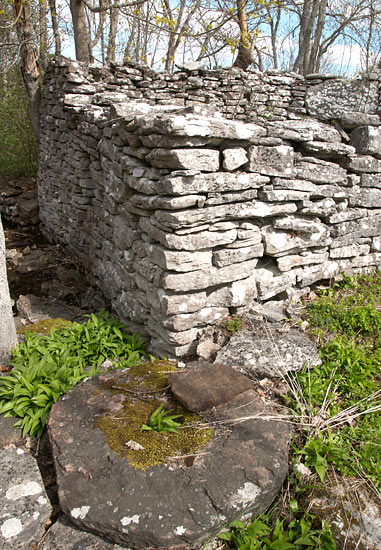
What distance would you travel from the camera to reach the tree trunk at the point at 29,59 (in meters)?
8.20

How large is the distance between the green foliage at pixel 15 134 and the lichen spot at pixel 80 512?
10.0 metres

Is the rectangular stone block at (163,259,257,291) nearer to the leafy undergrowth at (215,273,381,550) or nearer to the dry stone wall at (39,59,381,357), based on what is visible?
the dry stone wall at (39,59,381,357)

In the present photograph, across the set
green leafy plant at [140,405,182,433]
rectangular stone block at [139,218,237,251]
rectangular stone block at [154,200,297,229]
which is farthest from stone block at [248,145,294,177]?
green leafy plant at [140,405,182,433]

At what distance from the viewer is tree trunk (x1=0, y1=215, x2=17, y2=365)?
3.44 meters

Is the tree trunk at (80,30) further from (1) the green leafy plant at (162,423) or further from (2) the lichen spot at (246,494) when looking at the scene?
(2) the lichen spot at (246,494)

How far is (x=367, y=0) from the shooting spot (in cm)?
1306

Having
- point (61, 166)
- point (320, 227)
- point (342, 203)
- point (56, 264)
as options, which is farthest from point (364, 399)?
point (61, 166)

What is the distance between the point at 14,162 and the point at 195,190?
8954mm

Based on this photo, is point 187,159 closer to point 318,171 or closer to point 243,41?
point 318,171

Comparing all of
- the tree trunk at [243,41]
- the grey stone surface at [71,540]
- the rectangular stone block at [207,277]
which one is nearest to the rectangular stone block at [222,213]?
the rectangular stone block at [207,277]

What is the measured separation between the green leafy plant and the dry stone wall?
3.26 ft

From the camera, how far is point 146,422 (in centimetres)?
262

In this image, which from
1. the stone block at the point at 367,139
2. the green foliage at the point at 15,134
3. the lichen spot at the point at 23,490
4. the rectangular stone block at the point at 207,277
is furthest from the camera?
the green foliage at the point at 15,134

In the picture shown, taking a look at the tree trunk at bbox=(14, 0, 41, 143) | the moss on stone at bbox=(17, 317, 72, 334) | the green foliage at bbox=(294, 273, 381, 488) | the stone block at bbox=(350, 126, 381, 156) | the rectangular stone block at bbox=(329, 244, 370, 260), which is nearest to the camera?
the green foliage at bbox=(294, 273, 381, 488)
